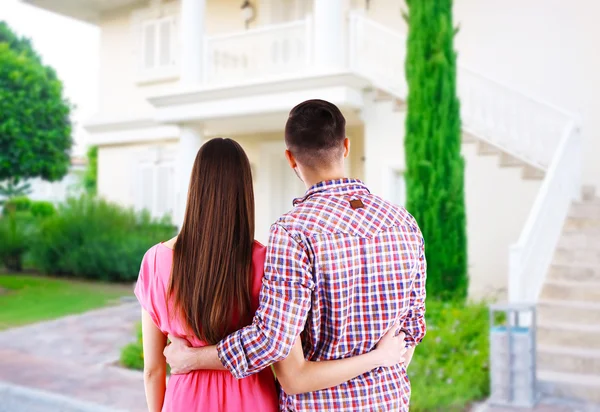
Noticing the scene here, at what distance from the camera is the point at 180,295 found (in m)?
2.01

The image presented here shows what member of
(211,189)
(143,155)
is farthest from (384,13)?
(211,189)

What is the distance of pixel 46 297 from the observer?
38.9 ft

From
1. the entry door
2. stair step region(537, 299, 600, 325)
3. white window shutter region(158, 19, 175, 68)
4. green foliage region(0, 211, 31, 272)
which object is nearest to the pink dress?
stair step region(537, 299, 600, 325)

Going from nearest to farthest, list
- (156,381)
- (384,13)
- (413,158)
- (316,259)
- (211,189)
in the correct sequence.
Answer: (316,259) < (211,189) < (156,381) < (413,158) < (384,13)

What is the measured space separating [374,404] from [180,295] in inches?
26.5

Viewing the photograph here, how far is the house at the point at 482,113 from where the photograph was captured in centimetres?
702

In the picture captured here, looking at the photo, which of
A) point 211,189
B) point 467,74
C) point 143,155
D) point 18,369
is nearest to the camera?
point 211,189

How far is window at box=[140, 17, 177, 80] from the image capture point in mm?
14633

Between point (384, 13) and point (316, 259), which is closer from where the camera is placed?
point (316, 259)

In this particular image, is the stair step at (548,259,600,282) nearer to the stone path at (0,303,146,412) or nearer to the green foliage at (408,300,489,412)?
the green foliage at (408,300,489,412)

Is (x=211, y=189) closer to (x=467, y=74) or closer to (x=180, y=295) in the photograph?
(x=180, y=295)

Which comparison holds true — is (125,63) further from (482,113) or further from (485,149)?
(485,149)

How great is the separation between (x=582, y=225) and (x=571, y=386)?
3.21 metres

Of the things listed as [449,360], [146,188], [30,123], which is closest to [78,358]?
[449,360]
